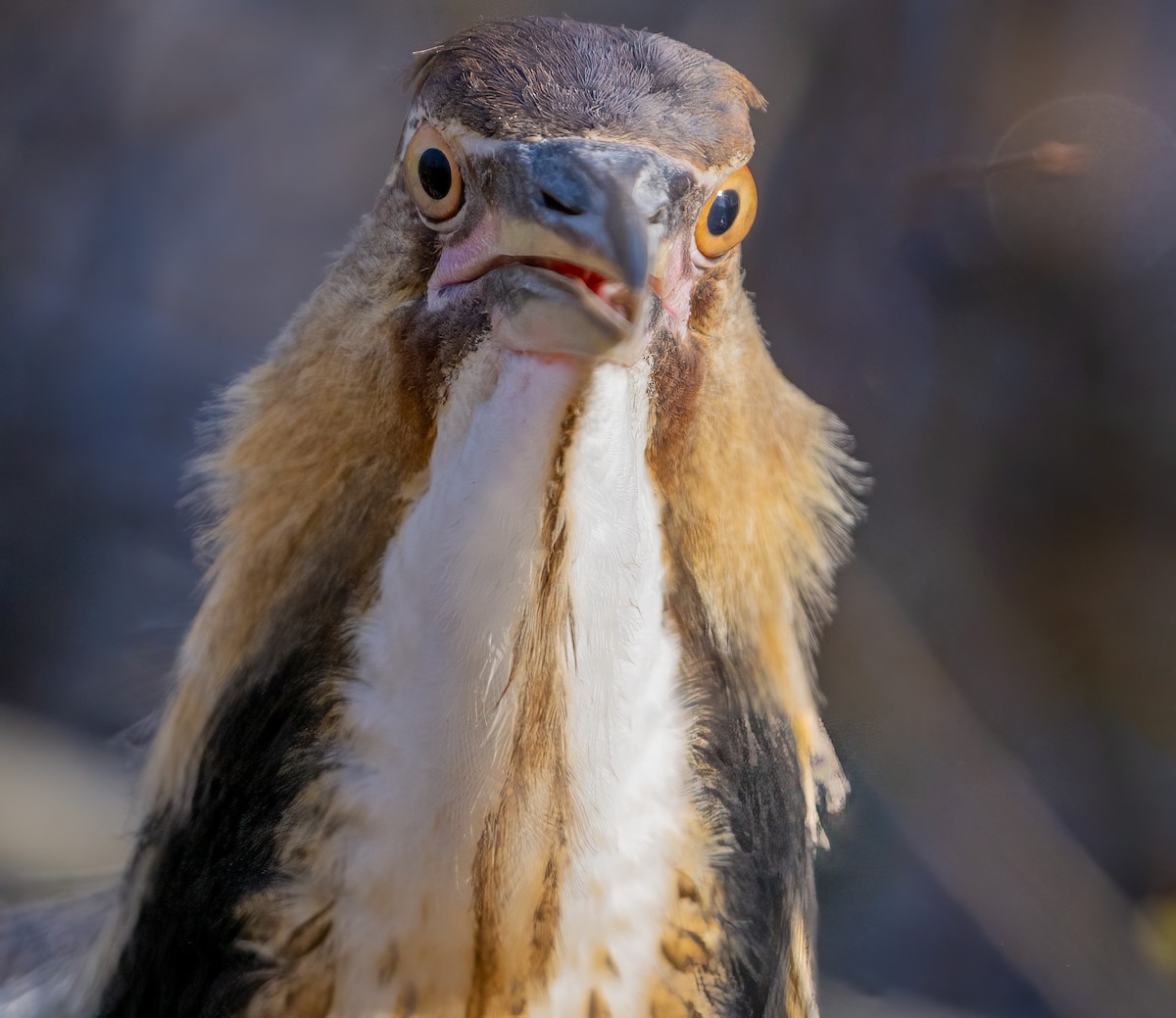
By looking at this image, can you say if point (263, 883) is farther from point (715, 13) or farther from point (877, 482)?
point (715, 13)

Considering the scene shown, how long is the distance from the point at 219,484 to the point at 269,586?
98mm

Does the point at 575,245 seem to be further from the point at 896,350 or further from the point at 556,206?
the point at 896,350

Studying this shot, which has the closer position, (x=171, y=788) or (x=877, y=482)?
(x=171, y=788)

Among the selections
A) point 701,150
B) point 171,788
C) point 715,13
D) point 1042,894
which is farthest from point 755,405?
point 1042,894

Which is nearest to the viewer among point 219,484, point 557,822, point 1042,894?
point 557,822

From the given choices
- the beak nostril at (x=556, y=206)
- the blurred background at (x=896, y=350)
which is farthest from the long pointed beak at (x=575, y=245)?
the blurred background at (x=896, y=350)

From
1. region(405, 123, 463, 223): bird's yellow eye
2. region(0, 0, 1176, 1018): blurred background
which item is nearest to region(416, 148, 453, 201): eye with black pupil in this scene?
region(405, 123, 463, 223): bird's yellow eye

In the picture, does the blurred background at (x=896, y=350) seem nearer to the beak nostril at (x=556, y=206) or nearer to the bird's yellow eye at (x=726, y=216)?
the bird's yellow eye at (x=726, y=216)

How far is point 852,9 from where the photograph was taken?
0.76m

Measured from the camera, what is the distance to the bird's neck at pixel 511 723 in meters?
0.51

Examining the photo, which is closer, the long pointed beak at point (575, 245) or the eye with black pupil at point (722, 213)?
the long pointed beak at point (575, 245)

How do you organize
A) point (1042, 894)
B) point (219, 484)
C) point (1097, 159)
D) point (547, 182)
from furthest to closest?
point (1042, 894) < point (1097, 159) < point (219, 484) < point (547, 182)

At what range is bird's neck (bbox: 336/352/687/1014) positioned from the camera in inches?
19.9

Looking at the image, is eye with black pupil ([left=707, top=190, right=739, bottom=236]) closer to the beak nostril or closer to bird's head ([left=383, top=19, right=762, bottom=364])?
bird's head ([left=383, top=19, right=762, bottom=364])
